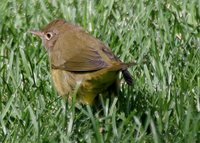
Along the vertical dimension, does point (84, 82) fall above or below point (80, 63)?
below

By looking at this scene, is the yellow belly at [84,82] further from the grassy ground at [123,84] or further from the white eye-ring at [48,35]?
the white eye-ring at [48,35]

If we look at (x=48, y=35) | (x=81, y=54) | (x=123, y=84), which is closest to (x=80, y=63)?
(x=81, y=54)

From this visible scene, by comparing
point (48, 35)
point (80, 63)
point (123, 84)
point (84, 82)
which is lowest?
point (123, 84)

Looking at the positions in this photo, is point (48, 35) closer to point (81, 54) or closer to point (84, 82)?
point (81, 54)

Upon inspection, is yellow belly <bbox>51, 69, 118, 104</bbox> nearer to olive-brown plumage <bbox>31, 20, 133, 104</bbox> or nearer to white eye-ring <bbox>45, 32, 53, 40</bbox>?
olive-brown plumage <bbox>31, 20, 133, 104</bbox>

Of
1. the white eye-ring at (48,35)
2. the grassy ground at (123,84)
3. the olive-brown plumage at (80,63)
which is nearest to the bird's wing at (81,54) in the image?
the olive-brown plumage at (80,63)

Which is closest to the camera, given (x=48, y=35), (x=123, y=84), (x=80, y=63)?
(x=80, y=63)

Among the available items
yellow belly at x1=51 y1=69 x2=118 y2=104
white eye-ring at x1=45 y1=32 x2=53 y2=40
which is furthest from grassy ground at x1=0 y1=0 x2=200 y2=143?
white eye-ring at x1=45 y1=32 x2=53 y2=40
